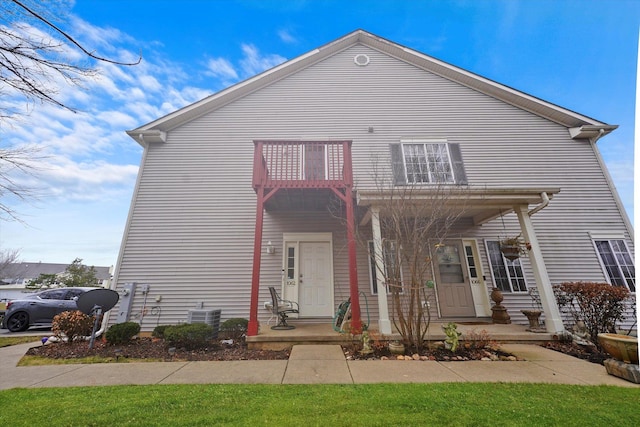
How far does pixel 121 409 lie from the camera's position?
244cm

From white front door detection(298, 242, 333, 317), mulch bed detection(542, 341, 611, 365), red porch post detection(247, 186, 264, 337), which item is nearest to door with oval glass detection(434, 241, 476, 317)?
mulch bed detection(542, 341, 611, 365)

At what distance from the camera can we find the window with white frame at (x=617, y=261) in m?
6.70

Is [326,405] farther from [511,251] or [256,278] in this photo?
[511,251]

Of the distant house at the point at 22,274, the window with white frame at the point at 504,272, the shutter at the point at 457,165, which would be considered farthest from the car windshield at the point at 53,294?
the distant house at the point at 22,274

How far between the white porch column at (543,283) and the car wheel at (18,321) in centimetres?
1461

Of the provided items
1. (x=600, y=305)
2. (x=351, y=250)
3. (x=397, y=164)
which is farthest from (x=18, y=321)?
(x=600, y=305)

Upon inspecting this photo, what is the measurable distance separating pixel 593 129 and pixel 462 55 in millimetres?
9808

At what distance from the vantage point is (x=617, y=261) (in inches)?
270

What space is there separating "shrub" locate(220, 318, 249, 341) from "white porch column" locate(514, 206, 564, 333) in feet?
21.5

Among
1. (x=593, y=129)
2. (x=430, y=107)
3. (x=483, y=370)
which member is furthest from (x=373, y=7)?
(x=483, y=370)

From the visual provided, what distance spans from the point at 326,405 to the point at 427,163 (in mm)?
7158

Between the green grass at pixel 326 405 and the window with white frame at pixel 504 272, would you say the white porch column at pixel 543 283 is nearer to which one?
the window with white frame at pixel 504 272

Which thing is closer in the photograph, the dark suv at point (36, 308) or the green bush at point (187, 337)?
the green bush at point (187, 337)

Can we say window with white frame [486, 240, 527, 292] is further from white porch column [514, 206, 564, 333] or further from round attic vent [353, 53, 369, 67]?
round attic vent [353, 53, 369, 67]
